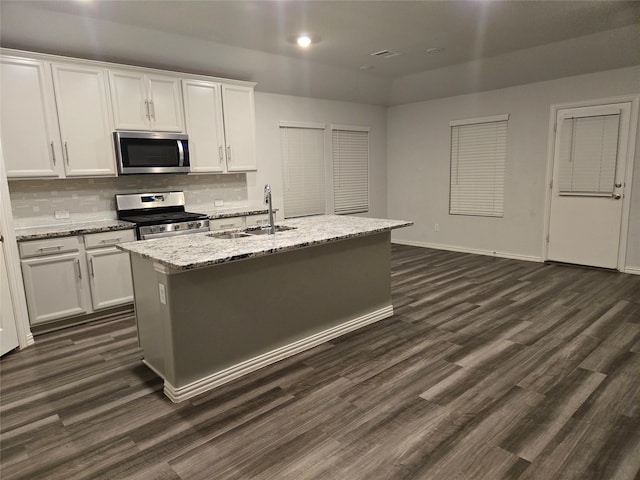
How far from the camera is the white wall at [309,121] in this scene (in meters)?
5.62

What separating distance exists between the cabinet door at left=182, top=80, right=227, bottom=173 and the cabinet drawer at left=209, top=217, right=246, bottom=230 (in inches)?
23.6

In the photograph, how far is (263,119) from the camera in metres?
5.63

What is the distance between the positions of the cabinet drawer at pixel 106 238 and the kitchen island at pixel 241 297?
3.88 ft

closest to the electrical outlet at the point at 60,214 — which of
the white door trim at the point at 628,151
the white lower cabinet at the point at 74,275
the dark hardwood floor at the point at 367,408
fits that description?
the white lower cabinet at the point at 74,275

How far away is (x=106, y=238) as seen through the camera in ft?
12.4

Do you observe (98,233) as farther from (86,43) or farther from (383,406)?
(383,406)

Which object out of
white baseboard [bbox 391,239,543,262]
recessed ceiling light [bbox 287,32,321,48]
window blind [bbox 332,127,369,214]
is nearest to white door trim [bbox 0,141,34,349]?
recessed ceiling light [bbox 287,32,321,48]

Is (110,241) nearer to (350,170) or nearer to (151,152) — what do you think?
(151,152)

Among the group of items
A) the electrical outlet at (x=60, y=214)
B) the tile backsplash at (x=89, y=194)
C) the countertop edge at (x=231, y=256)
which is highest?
the tile backsplash at (x=89, y=194)

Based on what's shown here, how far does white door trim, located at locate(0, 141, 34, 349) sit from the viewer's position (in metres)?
3.15

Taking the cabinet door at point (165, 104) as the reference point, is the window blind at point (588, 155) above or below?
below

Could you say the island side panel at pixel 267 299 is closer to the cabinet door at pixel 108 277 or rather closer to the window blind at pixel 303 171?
the cabinet door at pixel 108 277

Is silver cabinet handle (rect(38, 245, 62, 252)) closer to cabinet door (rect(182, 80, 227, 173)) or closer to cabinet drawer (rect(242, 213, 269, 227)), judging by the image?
cabinet door (rect(182, 80, 227, 173))

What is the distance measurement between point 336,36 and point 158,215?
2.63 m
